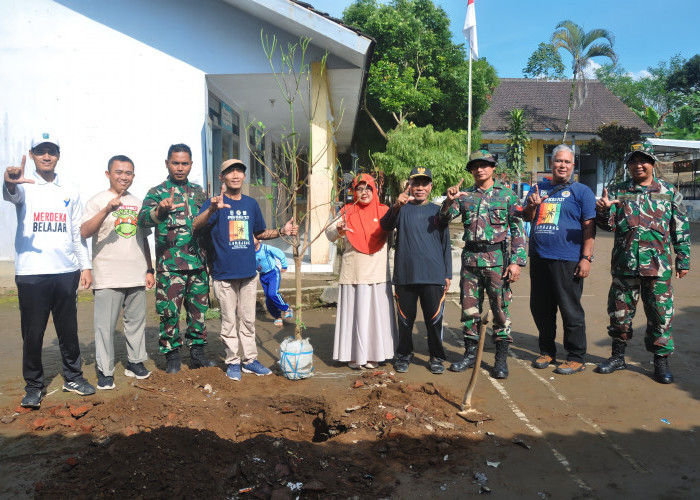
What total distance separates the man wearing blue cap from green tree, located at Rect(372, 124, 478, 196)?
1119 centimetres

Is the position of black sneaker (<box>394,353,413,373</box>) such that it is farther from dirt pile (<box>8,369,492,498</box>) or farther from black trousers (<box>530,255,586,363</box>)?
black trousers (<box>530,255,586,363</box>)

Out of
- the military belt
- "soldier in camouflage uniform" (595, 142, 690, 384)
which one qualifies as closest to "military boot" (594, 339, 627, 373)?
"soldier in camouflage uniform" (595, 142, 690, 384)

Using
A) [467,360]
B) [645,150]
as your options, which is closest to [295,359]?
[467,360]

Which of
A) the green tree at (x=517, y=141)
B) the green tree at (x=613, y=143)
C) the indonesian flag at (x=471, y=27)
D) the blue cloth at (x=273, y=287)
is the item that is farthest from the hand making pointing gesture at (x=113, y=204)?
the green tree at (x=613, y=143)

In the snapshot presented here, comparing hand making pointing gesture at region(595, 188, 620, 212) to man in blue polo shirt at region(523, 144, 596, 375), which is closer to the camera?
hand making pointing gesture at region(595, 188, 620, 212)

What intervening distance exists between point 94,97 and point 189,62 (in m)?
1.53

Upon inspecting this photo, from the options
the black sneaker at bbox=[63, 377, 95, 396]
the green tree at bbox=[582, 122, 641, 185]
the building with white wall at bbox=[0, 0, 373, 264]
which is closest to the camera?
the black sneaker at bbox=[63, 377, 95, 396]

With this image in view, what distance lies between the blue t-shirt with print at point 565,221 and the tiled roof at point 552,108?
20260 millimetres

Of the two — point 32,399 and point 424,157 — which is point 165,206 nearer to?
point 32,399

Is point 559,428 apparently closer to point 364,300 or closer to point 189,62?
point 364,300

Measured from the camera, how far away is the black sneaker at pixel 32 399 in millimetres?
3864

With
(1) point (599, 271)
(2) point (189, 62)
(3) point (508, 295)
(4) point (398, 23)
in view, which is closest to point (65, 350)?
(3) point (508, 295)

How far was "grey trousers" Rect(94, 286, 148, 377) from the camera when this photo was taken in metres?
4.23

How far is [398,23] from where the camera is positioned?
18.0 meters
